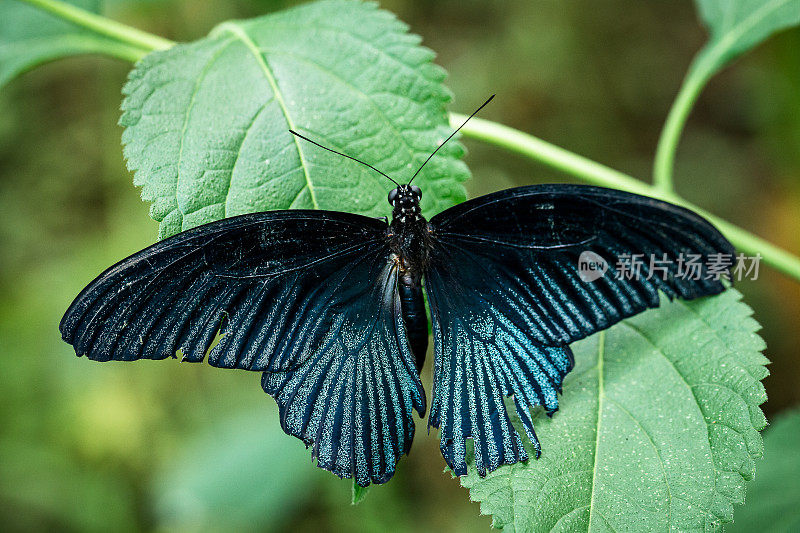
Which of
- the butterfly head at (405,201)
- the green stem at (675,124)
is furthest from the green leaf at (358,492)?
the green stem at (675,124)

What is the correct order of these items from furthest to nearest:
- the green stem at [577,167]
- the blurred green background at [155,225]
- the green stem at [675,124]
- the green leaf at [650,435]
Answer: the blurred green background at [155,225] < the green stem at [675,124] < the green stem at [577,167] < the green leaf at [650,435]

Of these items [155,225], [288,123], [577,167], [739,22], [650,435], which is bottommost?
[650,435]

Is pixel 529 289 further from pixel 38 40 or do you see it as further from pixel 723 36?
pixel 38 40

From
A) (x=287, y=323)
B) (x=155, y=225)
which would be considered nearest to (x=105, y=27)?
(x=287, y=323)

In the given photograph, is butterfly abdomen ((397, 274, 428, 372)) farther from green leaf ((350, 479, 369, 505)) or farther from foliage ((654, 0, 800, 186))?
foliage ((654, 0, 800, 186))

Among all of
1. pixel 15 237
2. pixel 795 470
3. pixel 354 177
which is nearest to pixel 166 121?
pixel 354 177

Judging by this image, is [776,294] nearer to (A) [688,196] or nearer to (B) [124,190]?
(A) [688,196]

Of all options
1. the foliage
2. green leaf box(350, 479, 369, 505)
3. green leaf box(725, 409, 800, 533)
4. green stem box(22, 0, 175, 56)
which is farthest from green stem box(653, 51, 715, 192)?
green stem box(22, 0, 175, 56)

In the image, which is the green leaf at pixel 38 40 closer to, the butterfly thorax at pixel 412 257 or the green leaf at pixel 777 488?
the butterfly thorax at pixel 412 257
